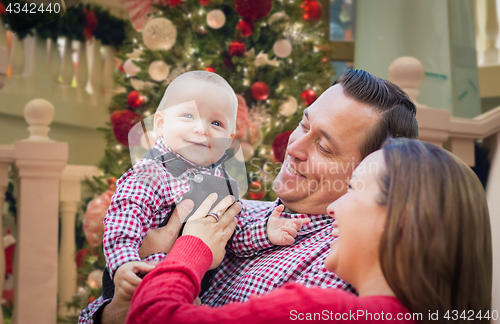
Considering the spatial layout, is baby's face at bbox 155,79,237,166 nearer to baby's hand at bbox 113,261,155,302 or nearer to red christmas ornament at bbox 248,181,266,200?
baby's hand at bbox 113,261,155,302

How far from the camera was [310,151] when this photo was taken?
48.1 inches

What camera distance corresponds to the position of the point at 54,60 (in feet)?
14.4

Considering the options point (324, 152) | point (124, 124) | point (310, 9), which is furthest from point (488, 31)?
point (324, 152)

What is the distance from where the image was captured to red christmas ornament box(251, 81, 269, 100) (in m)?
2.64

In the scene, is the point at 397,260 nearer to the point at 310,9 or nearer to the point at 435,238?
the point at 435,238

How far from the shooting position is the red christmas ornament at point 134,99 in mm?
2648

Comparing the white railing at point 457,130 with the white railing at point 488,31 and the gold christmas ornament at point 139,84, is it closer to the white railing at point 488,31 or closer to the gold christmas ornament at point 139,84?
the gold christmas ornament at point 139,84

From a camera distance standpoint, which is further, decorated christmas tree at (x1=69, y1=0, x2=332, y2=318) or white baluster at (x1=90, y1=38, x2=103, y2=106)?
white baluster at (x1=90, y1=38, x2=103, y2=106)

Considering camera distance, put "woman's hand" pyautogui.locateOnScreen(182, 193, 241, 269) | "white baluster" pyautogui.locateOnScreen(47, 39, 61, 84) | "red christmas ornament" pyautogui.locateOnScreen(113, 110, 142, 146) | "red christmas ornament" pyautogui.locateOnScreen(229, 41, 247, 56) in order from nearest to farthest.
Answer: "woman's hand" pyautogui.locateOnScreen(182, 193, 241, 269) < "red christmas ornament" pyautogui.locateOnScreen(113, 110, 142, 146) < "red christmas ornament" pyautogui.locateOnScreen(229, 41, 247, 56) < "white baluster" pyautogui.locateOnScreen(47, 39, 61, 84)

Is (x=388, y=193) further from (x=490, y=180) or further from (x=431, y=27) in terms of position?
(x=431, y=27)

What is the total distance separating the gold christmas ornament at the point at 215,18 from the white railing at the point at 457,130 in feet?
3.84

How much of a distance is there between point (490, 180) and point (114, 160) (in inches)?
82.0

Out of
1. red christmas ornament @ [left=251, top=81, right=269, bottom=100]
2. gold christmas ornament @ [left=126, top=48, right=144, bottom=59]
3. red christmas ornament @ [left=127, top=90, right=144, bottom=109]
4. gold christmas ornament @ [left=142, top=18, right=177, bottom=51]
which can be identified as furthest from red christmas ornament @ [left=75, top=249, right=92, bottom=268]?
red christmas ornament @ [left=251, top=81, right=269, bottom=100]

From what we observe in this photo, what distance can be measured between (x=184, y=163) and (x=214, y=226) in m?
0.21
